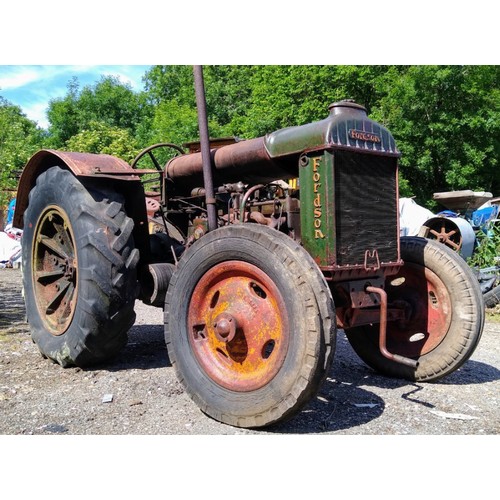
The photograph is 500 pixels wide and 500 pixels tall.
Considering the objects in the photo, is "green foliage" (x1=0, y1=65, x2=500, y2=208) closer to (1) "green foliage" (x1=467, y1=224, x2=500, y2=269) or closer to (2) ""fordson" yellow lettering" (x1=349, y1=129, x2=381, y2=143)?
(1) "green foliage" (x1=467, y1=224, x2=500, y2=269)

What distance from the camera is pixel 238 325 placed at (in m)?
3.46

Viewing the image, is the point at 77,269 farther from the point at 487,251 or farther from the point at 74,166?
the point at 487,251

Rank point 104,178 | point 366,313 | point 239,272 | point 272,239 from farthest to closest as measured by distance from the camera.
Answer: point 104,178 → point 366,313 → point 239,272 → point 272,239

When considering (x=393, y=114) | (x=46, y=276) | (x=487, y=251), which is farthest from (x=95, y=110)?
(x=46, y=276)

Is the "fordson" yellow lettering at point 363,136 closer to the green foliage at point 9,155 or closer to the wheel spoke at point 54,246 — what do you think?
the wheel spoke at point 54,246

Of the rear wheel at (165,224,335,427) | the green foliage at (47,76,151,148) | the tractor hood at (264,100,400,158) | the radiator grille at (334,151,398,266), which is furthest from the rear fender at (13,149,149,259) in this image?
the green foliage at (47,76,151,148)

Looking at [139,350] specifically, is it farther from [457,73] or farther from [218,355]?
[457,73]

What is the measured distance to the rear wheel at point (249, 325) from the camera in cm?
306

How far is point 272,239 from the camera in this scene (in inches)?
131

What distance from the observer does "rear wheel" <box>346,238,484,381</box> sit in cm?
427

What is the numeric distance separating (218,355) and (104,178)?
2010 mm

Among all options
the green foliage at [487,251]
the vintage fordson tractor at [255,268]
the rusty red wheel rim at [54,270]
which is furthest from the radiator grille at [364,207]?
the green foliage at [487,251]

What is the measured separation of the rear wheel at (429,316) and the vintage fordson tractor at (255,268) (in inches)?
0.5

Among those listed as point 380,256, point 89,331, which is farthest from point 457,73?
point 89,331
